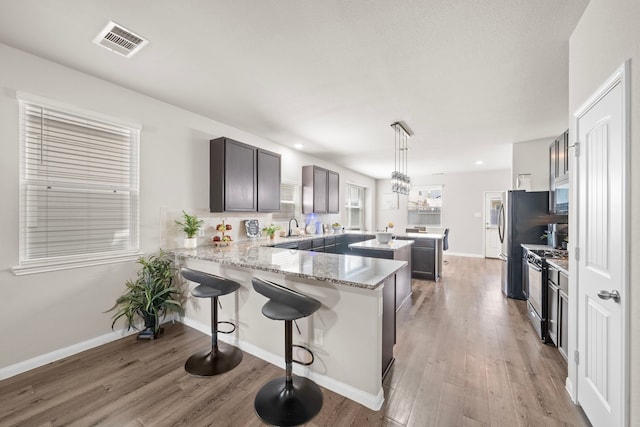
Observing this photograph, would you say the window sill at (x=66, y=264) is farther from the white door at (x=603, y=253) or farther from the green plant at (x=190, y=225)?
the white door at (x=603, y=253)

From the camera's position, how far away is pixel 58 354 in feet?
7.59

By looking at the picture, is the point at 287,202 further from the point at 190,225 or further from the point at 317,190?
the point at 190,225

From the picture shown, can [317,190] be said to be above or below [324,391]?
above

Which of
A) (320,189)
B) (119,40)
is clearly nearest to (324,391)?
(119,40)

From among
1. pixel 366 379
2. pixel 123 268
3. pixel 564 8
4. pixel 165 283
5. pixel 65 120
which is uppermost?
pixel 564 8

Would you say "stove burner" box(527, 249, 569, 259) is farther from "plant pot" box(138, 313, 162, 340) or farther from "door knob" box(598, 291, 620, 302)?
"plant pot" box(138, 313, 162, 340)

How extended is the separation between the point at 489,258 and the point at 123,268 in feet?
29.0

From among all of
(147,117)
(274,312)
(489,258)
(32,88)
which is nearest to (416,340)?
(274,312)

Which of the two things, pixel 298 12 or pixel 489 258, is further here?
pixel 489 258

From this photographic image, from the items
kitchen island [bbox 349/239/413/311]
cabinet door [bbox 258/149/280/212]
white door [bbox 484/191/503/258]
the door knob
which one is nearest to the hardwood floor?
kitchen island [bbox 349/239/413/311]

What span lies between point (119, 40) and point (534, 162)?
19.8 feet

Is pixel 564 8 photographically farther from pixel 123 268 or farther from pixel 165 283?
pixel 123 268

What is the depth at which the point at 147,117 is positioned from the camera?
9.64 feet

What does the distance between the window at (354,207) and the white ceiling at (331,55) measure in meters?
4.11
